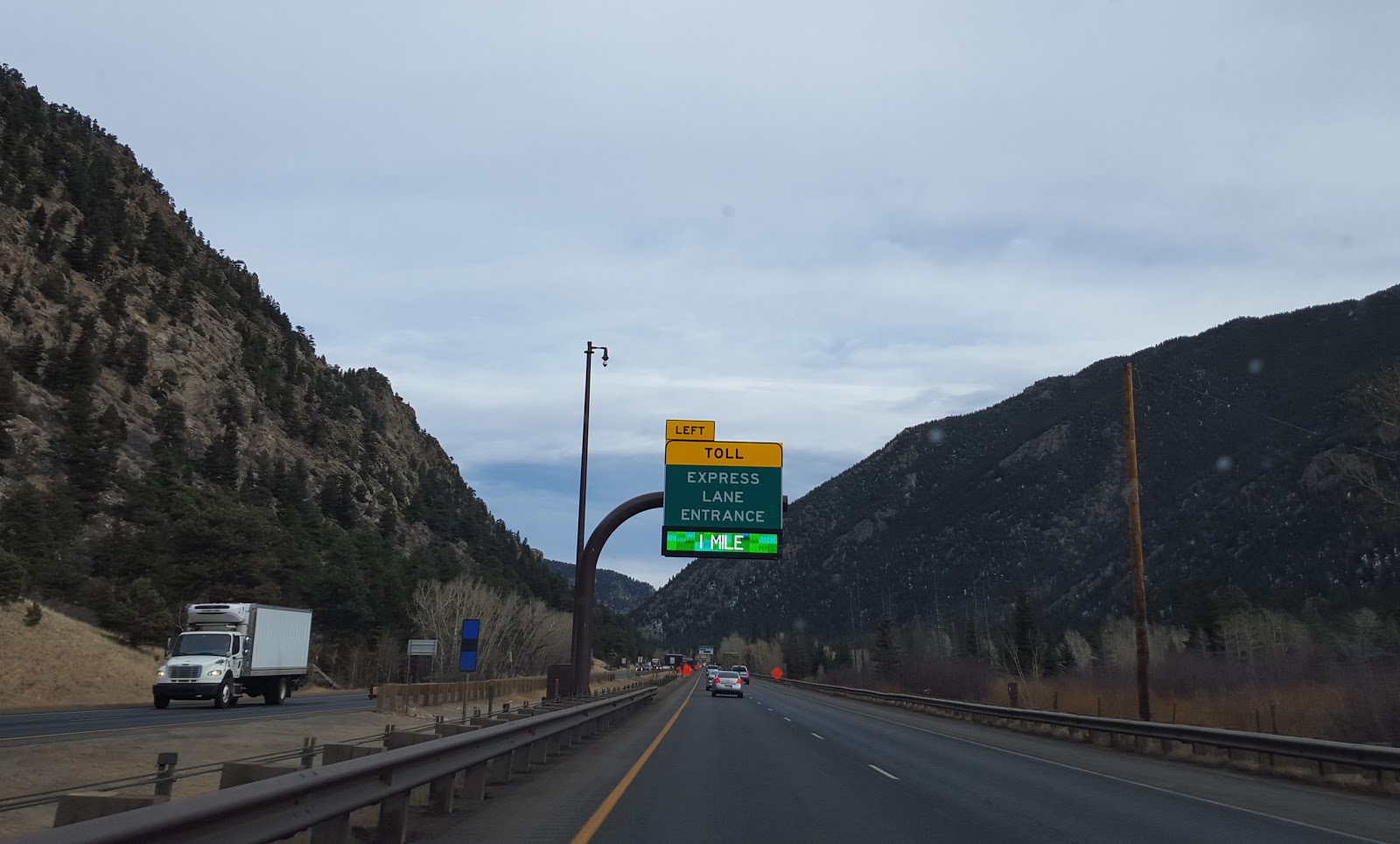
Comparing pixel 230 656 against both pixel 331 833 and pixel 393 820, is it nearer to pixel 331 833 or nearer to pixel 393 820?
pixel 393 820

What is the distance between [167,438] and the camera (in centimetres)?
9469

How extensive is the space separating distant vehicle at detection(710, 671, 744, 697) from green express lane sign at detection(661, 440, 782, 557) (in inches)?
1244

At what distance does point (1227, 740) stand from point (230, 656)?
29.4 metres

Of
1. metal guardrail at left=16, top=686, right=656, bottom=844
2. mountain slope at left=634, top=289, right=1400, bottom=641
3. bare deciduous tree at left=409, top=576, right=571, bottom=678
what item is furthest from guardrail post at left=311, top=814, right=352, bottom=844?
mountain slope at left=634, top=289, right=1400, bottom=641

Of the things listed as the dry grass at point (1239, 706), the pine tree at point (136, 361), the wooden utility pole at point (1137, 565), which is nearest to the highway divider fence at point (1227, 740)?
the wooden utility pole at point (1137, 565)

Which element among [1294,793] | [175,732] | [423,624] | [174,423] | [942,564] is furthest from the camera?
[942,564]

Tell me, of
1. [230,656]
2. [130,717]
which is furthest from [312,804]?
[230,656]

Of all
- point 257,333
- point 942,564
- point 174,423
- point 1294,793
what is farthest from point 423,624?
point 942,564

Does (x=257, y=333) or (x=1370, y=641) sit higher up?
(x=257, y=333)

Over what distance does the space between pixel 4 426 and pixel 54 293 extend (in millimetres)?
36263

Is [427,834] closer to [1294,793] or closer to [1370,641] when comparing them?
[1294,793]

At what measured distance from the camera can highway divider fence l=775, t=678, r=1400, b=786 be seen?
15211 mm

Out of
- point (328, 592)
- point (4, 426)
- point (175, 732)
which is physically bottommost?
point (175, 732)

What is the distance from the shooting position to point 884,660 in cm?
9706
